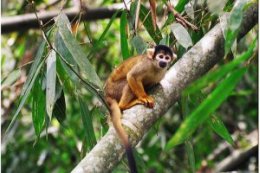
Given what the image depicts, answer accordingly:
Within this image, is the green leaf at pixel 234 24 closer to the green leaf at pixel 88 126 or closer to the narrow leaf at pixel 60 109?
the green leaf at pixel 88 126

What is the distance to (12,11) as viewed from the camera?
5680mm

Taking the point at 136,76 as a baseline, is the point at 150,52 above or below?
above

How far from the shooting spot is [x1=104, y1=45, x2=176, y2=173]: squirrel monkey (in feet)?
10.3

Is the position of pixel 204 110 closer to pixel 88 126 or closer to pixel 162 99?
pixel 162 99

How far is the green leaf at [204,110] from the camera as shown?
1434 millimetres

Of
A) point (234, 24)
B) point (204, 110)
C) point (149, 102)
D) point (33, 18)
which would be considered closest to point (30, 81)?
point (149, 102)

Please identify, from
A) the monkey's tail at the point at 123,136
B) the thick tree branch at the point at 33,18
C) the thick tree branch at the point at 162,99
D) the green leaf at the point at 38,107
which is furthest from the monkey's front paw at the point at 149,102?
the thick tree branch at the point at 33,18

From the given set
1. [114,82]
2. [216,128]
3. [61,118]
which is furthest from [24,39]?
[216,128]

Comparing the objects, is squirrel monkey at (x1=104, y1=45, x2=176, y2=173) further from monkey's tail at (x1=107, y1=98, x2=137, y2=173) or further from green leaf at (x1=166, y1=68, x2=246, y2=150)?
green leaf at (x1=166, y1=68, x2=246, y2=150)

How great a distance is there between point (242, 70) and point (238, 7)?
1.87ft

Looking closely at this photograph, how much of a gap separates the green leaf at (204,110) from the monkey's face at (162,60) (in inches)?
62.1

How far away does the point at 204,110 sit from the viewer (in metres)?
1.46

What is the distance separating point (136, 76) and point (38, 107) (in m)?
0.73

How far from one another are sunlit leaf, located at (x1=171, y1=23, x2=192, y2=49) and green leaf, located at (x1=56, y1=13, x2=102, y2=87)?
1.55 ft
